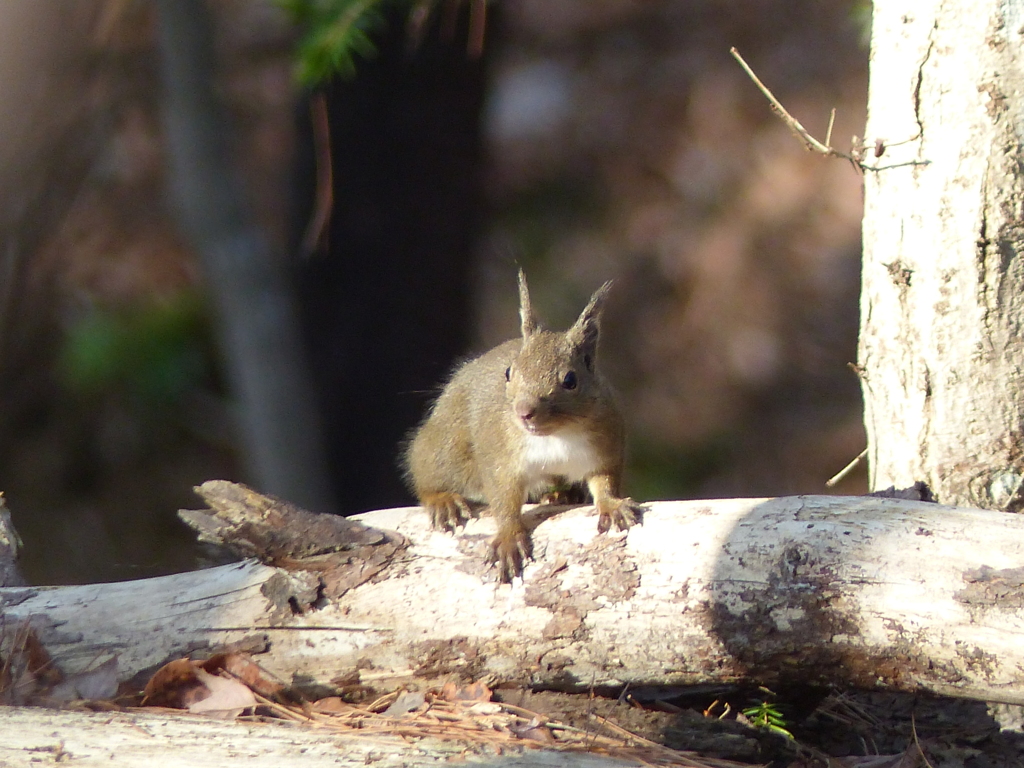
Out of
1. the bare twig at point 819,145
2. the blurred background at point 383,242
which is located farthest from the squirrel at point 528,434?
the blurred background at point 383,242

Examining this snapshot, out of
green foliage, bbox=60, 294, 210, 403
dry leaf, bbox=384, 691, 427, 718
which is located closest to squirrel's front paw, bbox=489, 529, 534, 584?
dry leaf, bbox=384, 691, 427, 718

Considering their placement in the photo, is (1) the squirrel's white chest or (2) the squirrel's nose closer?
(2) the squirrel's nose

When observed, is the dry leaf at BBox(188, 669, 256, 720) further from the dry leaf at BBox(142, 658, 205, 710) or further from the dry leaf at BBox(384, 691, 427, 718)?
the dry leaf at BBox(384, 691, 427, 718)

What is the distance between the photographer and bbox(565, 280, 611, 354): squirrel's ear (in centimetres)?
358

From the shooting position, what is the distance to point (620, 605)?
9.23ft

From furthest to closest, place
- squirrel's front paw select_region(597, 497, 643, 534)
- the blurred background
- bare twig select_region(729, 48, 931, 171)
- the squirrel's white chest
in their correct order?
1. the blurred background
2. the squirrel's white chest
3. bare twig select_region(729, 48, 931, 171)
4. squirrel's front paw select_region(597, 497, 643, 534)

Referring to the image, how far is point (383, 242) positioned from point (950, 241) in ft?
11.4

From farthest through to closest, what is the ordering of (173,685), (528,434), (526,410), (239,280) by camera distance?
(239,280), (528,434), (526,410), (173,685)

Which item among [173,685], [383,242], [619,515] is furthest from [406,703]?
[383,242]

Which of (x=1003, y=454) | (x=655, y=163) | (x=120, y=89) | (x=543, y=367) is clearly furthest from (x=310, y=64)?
(x=655, y=163)

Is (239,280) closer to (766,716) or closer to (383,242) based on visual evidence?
(383,242)

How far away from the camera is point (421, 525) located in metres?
3.20

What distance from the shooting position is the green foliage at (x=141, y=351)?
7.08 metres

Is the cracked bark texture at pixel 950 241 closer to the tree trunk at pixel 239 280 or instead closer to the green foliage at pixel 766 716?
the green foliage at pixel 766 716
